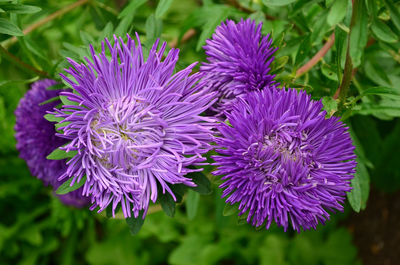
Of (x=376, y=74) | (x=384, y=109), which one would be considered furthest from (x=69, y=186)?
(x=376, y=74)

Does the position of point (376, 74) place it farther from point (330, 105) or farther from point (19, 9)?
point (19, 9)

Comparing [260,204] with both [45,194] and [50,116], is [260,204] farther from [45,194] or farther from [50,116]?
[45,194]

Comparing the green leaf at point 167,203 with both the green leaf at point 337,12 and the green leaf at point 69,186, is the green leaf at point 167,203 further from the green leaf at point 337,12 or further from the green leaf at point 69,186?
the green leaf at point 337,12

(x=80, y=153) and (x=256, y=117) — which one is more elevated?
(x=256, y=117)

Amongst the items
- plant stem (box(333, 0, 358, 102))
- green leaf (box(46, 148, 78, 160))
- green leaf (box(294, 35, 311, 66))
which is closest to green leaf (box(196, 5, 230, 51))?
green leaf (box(294, 35, 311, 66))

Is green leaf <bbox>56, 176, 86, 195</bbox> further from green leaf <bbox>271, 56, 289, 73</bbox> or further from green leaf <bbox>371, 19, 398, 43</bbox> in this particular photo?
green leaf <bbox>371, 19, 398, 43</bbox>

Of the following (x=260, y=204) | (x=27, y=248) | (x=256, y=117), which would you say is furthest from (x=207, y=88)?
(x=27, y=248)
